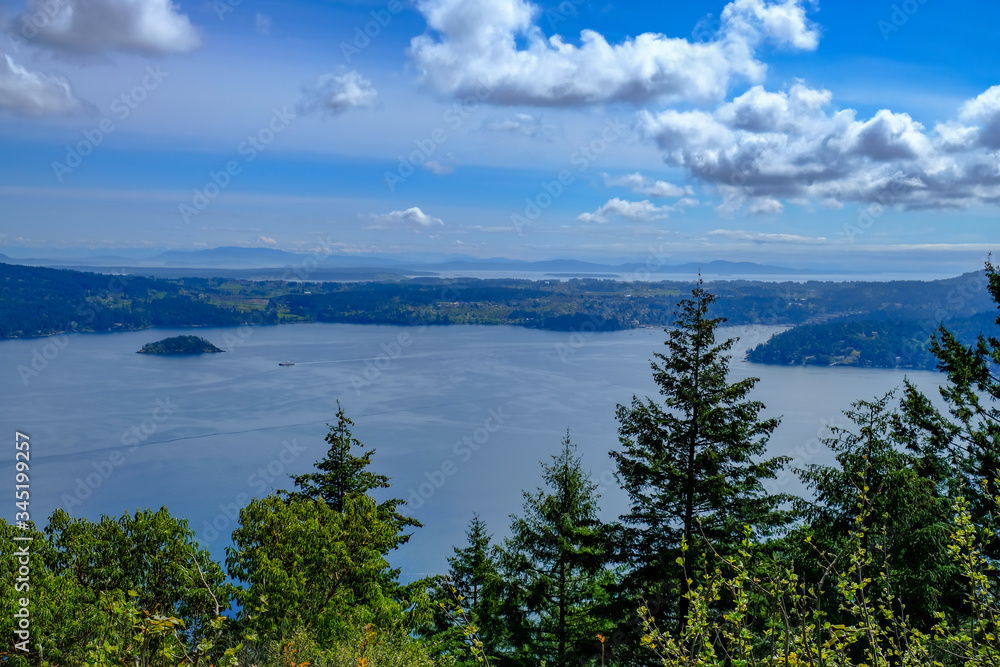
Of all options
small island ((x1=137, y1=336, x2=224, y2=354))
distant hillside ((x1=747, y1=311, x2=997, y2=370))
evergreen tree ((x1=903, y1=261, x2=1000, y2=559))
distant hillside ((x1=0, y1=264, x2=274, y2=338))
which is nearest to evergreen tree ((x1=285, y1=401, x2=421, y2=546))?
evergreen tree ((x1=903, y1=261, x2=1000, y2=559))

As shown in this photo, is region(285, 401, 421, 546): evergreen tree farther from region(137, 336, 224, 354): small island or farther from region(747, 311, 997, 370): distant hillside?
region(137, 336, 224, 354): small island

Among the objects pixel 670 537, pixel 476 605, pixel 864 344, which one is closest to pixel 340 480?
pixel 476 605

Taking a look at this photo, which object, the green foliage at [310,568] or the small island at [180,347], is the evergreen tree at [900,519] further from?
the small island at [180,347]

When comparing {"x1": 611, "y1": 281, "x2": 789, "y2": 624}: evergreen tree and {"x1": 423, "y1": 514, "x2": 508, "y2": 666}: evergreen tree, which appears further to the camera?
{"x1": 423, "y1": 514, "x2": 508, "y2": 666}: evergreen tree

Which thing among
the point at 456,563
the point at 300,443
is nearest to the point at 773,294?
the point at 300,443

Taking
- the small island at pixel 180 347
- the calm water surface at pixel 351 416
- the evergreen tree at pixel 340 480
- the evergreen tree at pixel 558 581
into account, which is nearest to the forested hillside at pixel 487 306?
the calm water surface at pixel 351 416

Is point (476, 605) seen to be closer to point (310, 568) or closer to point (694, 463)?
point (310, 568)
